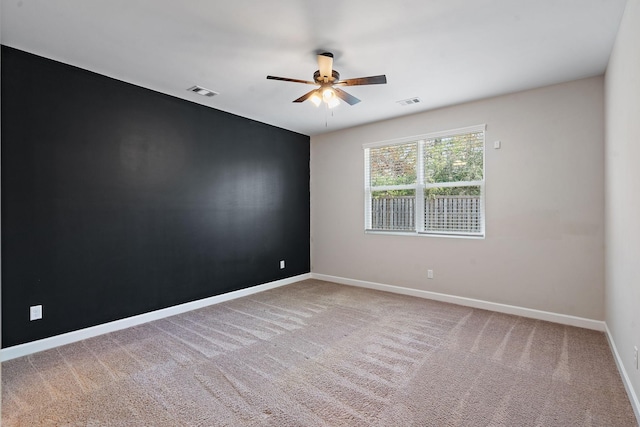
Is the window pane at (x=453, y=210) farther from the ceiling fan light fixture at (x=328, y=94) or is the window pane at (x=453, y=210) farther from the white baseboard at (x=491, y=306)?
the ceiling fan light fixture at (x=328, y=94)

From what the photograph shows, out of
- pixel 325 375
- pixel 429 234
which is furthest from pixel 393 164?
pixel 325 375

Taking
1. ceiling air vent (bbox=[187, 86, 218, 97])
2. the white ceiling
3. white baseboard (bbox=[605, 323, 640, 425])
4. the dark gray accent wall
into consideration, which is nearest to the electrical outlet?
the dark gray accent wall

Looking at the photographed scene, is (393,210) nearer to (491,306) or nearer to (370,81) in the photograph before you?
(491,306)

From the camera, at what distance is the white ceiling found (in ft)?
7.18

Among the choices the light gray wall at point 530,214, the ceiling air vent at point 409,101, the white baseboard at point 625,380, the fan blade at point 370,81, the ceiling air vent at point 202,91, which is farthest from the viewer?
the ceiling air vent at point 409,101

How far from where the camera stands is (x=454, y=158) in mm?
4285

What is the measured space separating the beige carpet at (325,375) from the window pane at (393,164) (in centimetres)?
208

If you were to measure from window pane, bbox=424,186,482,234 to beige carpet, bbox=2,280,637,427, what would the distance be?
3.96 ft

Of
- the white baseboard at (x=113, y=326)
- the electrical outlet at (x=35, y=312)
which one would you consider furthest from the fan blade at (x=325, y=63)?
the electrical outlet at (x=35, y=312)

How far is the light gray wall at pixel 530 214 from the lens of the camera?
3326 mm

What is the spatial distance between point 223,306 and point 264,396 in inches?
85.1

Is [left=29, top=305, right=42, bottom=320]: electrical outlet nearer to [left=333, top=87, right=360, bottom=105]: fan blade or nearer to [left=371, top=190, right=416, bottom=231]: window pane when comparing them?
[left=333, top=87, right=360, bottom=105]: fan blade

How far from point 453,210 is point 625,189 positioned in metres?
2.08

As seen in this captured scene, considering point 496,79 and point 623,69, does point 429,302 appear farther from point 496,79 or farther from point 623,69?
point 623,69
